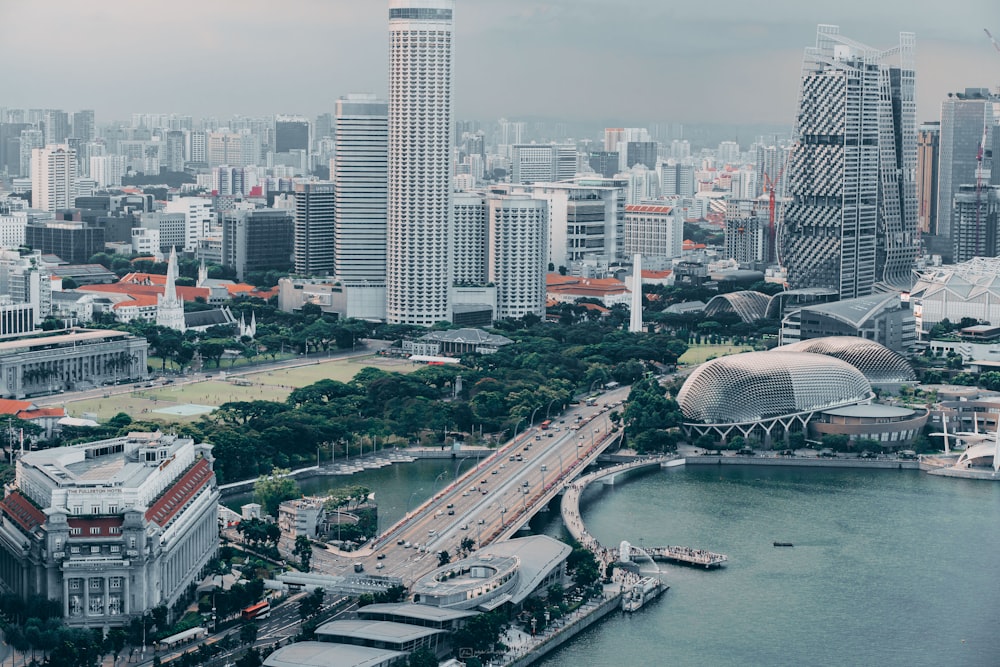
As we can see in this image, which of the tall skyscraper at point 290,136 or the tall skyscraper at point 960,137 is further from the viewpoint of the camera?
the tall skyscraper at point 290,136

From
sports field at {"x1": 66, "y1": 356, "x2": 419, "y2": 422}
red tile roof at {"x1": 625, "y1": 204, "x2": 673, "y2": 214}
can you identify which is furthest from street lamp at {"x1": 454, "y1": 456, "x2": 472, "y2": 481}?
red tile roof at {"x1": 625, "y1": 204, "x2": 673, "y2": 214}

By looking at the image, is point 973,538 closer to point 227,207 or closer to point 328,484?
point 328,484

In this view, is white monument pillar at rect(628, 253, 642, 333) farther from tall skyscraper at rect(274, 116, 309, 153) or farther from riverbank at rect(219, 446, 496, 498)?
tall skyscraper at rect(274, 116, 309, 153)

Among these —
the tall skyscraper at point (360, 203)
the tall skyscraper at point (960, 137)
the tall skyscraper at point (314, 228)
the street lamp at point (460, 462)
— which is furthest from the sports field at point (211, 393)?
the tall skyscraper at point (960, 137)

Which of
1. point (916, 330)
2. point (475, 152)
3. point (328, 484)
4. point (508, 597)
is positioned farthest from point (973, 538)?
point (475, 152)

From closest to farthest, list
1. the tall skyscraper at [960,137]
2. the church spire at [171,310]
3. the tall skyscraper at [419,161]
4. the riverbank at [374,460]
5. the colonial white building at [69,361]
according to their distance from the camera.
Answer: the riverbank at [374,460], the colonial white building at [69,361], the church spire at [171,310], the tall skyscraper at [419,161], the tall skyscraper at [960,137]

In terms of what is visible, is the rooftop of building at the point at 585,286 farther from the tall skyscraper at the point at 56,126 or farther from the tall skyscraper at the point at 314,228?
the tall skyscraper at the point at 56,126

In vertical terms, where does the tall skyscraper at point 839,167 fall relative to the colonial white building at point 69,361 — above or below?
above
